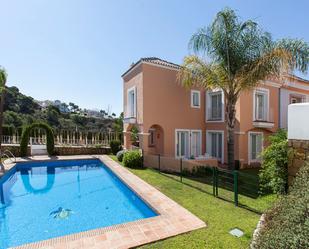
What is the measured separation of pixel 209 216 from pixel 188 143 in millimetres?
12938

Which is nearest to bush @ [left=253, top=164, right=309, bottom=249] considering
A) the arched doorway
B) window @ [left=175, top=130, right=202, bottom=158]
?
the arched doorway

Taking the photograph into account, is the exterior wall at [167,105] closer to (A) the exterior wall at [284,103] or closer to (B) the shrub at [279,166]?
(A) the exterior wall at [284,103]

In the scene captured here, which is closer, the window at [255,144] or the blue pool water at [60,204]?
the blue pool water at [60,204]

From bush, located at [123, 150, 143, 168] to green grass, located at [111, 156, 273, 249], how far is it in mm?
4435

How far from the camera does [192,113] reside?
20656 millimetres

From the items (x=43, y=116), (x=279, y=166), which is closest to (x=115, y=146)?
(x=279, y=166)

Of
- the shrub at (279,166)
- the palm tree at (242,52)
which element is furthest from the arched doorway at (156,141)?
the shrub at (279,166)

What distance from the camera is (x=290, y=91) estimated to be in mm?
21891

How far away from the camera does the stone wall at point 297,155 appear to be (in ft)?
19.3

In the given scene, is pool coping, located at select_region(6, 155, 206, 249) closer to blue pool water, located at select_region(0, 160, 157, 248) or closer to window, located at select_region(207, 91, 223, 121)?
blue pool water, located at select_region(0, 160, 157, 248)

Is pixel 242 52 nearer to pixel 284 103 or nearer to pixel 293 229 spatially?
pixel 284 103

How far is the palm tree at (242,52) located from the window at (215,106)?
6.19m

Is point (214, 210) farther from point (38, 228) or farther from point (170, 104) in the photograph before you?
point (170, 104)

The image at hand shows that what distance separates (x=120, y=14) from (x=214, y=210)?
1396cm
